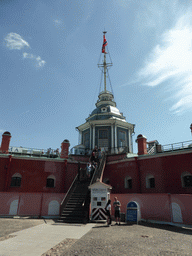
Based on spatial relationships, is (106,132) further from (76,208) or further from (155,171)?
(76,208)

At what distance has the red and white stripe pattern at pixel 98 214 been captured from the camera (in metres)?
12.5

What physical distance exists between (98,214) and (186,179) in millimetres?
8117

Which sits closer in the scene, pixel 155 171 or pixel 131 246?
pixel 131 246

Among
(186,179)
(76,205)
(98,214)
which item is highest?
(186,179)

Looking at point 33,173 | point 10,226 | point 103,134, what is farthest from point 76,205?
point 103,134

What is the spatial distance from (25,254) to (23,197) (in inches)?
381

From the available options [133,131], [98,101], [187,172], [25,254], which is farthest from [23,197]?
[98,101]

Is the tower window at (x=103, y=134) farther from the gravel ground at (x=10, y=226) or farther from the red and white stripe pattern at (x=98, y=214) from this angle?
the gravel ground at (x=10, y=226)

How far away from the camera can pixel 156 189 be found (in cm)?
1642

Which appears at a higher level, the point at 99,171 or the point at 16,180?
the point at 99,171

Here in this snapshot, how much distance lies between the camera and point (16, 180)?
59.9ft

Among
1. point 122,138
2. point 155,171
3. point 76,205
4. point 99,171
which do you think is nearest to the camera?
point 76,205

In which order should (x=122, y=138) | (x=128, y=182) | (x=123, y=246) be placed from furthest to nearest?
(x=122, y=138), (x=128, y=182), (x=123, y=246)

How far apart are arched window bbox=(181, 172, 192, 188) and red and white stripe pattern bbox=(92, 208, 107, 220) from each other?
729 centimetres
